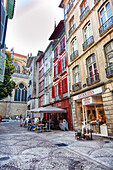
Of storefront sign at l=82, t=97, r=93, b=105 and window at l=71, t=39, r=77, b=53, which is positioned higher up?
window at l=71, t=39, r=77, b=53

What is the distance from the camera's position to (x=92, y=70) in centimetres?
1041

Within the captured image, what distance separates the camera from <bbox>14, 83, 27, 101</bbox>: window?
45719 mm

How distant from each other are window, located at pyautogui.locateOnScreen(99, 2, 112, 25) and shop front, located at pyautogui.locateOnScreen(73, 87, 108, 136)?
18.5 ft

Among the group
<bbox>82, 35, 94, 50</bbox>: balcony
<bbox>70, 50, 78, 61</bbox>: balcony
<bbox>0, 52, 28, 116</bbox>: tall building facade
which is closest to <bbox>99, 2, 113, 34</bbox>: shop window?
<bbox>82, 35, 94, 50</bbox>: balcony

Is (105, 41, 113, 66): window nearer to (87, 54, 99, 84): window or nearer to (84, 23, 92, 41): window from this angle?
(87, 54, 99, 84): window

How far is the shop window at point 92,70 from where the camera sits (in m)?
9.89

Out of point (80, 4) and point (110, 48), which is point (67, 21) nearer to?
point (80, 4)

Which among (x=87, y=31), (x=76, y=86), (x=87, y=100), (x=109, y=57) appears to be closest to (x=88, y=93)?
(x=87, y=100)

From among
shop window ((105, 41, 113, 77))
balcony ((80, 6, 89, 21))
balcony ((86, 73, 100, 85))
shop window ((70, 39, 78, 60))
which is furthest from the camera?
shop window ((70, 39, 78, 60))

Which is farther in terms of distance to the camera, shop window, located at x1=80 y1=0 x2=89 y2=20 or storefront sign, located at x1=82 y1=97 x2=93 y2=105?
shop window, located at x1=80 y1=0 x2=89 y2=20

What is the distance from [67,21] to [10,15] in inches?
318

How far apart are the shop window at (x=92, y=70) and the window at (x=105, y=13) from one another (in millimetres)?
2924

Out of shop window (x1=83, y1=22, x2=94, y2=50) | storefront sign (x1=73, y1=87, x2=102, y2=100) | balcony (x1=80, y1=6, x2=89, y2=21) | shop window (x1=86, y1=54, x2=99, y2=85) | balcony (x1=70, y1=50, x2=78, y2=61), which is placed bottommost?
storefront sign (x1=73, y1=87, x2=102, y2=100)

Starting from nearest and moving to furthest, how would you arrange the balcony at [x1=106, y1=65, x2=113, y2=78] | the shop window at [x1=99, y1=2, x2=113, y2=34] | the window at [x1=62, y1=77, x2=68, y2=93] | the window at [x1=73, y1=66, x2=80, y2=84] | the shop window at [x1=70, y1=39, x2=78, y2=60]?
1. the balcony at [x1=106, y1=65, x2=113, y2=78]
2. the shop window at [x1=99, y1=2, x2=113, y2=34]
3. the window at [x1=73, y1=66, x2=80, y2=84]
4. the shop window at [x1=70, y1=39, x2=78, y2=60]
5. the window at [x1=62, y1=77, x2=68, y2=93]
